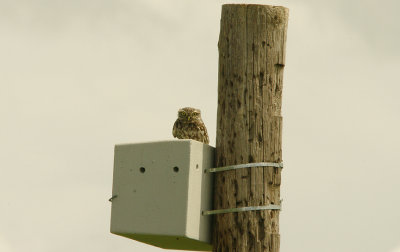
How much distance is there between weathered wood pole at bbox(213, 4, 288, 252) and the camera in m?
8.35

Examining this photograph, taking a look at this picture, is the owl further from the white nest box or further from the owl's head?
the white nest box

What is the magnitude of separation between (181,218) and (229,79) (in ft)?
4.37

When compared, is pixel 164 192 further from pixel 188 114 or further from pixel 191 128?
pixel 188 114

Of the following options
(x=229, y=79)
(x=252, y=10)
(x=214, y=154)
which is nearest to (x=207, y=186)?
(x=214, y=154)

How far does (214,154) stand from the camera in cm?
874

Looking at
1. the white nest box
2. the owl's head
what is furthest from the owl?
the white nest box

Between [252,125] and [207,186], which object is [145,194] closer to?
[207,186]

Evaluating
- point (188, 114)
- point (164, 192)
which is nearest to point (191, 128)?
point (188, 114)

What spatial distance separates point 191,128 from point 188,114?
291mm

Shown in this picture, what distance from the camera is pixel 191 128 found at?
11281mm

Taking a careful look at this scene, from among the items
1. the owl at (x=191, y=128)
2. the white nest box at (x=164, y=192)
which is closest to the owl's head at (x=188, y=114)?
the owl at (x=191, y=128)

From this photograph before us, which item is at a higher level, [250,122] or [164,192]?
[250,122]

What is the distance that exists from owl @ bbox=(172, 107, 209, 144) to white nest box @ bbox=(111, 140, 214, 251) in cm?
252

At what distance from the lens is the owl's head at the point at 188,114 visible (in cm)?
1138
